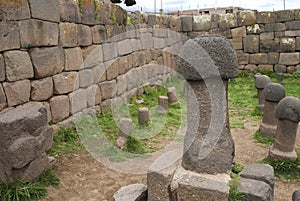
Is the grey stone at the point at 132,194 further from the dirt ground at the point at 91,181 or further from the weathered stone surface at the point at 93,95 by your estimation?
the weathered stone surface at the point at 93,95

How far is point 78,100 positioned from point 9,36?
6.00 feet

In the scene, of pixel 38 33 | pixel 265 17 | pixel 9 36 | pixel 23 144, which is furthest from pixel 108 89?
pixel 265 17

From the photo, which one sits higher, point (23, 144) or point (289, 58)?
point (289, 58)

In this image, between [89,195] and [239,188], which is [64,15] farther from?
[239,188]

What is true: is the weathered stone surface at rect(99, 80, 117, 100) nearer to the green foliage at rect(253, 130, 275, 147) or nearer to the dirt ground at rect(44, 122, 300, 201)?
the dirt ground at rect(44, 122, 300, 201)

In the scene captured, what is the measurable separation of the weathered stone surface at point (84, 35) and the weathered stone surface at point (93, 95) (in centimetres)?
87

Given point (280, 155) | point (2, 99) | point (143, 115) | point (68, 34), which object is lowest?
point (280, 155)

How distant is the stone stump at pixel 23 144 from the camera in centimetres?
301

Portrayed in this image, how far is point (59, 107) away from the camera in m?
4.91

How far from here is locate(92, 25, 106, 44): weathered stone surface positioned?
5870mm

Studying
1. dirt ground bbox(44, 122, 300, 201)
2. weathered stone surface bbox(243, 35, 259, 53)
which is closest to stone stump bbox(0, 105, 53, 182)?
dirt ground bbox(44, 122, 300, 201)

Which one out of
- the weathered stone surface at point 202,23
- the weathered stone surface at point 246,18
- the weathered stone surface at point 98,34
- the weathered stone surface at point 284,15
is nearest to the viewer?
the weathered stone surface at point 98,34

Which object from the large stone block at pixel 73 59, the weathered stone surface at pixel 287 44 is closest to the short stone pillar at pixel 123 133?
the large stone block at pixel 73 59

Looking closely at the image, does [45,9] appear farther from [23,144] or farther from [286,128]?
[286,128]
